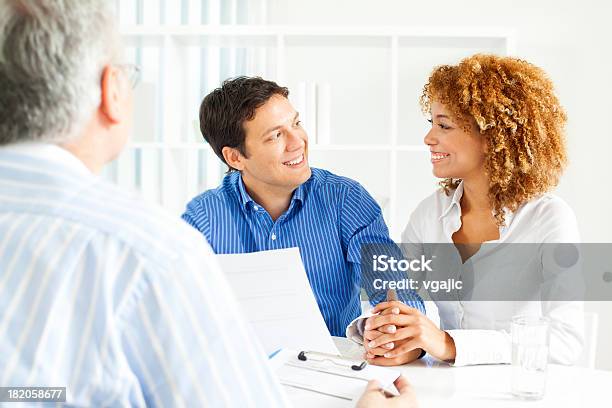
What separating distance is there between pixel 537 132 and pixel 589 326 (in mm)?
625

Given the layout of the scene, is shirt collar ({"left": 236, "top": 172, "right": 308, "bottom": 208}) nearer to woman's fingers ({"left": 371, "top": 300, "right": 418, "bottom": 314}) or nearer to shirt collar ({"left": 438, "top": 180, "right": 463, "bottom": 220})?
shirt collar ({"left": 438, "top": 180, "right": 463, "bottom": 220})

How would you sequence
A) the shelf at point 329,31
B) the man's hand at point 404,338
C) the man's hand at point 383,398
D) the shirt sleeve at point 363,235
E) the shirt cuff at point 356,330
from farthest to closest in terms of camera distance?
the shelf at point 329,31
the shirt sleeve at point 363,235
the shirt cuff at point 356,330
the man's hand at point 404,338
the man's hand at point 383,398

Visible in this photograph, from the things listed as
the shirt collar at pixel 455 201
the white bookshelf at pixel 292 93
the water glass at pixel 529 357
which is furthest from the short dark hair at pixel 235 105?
the white bookshelf at pixel 292 93

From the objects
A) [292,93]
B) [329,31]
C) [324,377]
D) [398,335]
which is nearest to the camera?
[324,377]

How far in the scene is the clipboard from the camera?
41.5 inches

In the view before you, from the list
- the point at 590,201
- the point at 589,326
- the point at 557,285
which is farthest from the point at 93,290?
the point at 590,201

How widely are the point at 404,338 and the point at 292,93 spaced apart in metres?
1.97

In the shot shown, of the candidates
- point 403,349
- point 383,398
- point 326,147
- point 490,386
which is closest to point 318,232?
point 403,349

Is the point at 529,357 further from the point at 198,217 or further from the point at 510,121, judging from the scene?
the point at 198,217

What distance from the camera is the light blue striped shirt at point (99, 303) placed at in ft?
2.04

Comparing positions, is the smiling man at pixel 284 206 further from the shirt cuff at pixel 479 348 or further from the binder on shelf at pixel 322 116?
the binder on shelf at pixel 322 116

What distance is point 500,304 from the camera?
176cm

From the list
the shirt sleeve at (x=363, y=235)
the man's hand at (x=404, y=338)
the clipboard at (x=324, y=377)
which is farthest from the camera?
the shirt sleeve at (x=363, y=235)

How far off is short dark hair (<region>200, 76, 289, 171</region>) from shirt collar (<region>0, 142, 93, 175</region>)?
4.04 ft
